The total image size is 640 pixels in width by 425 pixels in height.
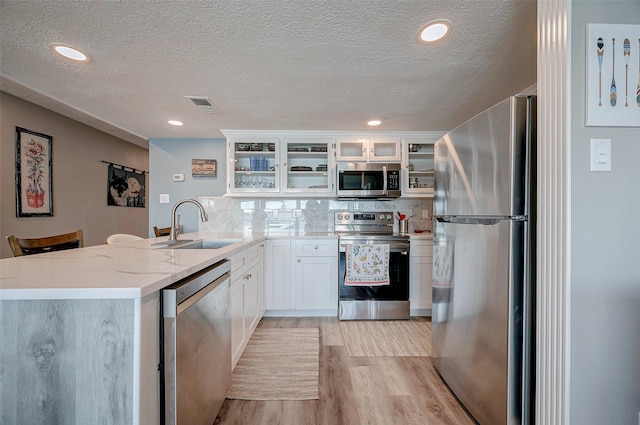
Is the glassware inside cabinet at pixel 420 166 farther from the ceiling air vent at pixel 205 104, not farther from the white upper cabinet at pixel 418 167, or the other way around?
the ceiling air vent at pixel 205 104

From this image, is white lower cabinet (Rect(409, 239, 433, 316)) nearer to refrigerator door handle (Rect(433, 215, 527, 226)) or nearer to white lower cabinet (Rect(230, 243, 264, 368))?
refrigerator door handle (Rect(433, 215, 527, 226))

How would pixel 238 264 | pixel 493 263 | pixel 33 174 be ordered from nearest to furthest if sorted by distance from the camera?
pixel 493 263
pixel 238 264
pixel 33 174

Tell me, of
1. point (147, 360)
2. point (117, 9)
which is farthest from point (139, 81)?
point (147, 360)

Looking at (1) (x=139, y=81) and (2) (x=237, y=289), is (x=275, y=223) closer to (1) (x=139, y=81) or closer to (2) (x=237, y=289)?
(2) (x=237, y=289)

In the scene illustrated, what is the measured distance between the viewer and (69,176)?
3141mm

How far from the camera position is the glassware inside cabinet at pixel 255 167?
10.7 ft

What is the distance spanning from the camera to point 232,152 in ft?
10.6

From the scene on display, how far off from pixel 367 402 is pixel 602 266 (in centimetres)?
137

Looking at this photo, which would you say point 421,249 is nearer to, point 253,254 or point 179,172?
point 253,254

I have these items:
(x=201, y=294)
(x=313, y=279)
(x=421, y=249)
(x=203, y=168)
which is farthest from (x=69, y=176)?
(x=421, y=249)

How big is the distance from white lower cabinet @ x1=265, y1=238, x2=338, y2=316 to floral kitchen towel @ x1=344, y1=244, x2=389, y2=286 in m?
0.18

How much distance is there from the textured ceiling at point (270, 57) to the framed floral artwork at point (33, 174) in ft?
1.29

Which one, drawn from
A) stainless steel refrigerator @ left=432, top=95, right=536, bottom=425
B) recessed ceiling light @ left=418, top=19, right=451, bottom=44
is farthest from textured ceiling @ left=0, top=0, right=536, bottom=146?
stainless steel refrigerator @ left=432, top=95, right=536, bottom=425

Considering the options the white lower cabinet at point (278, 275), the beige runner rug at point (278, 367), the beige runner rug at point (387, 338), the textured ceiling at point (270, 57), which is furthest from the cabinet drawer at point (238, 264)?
the textured ceiling at point (270, 57)
